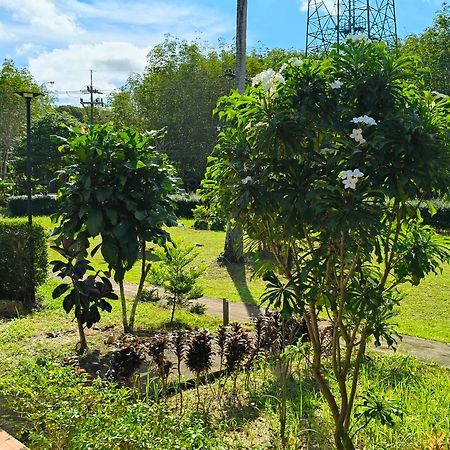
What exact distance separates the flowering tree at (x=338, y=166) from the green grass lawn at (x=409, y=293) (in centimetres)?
240

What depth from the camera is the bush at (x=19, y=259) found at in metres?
7.00

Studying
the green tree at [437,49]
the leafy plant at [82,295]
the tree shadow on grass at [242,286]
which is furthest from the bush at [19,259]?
the green tree at [437,49]

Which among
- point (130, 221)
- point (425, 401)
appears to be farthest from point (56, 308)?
point (425, 401)

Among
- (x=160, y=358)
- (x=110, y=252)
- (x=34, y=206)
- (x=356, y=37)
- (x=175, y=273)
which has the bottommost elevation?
(x=160, y=358)

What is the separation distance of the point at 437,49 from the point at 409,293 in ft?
69.0

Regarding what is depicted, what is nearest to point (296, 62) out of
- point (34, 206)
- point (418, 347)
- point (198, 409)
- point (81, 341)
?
point (198, 409)

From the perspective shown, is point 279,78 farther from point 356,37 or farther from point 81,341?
point 81,341

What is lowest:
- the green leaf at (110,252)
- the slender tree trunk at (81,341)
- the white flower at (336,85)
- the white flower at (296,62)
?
the slender tree trunk at (81,341)

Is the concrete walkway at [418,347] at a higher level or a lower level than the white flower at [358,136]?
lower

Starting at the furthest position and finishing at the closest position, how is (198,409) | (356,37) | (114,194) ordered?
1. (114,194)
2. (198,409)
3. (356,37)

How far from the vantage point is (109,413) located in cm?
279

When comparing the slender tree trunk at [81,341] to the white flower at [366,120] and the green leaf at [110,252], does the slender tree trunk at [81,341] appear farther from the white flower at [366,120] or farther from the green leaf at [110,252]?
the white flower at [366,120]

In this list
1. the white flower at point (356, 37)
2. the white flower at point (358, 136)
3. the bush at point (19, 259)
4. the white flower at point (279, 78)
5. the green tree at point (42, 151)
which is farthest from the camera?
the green tree at point (42, 151)

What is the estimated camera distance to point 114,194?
5125 millimetres
